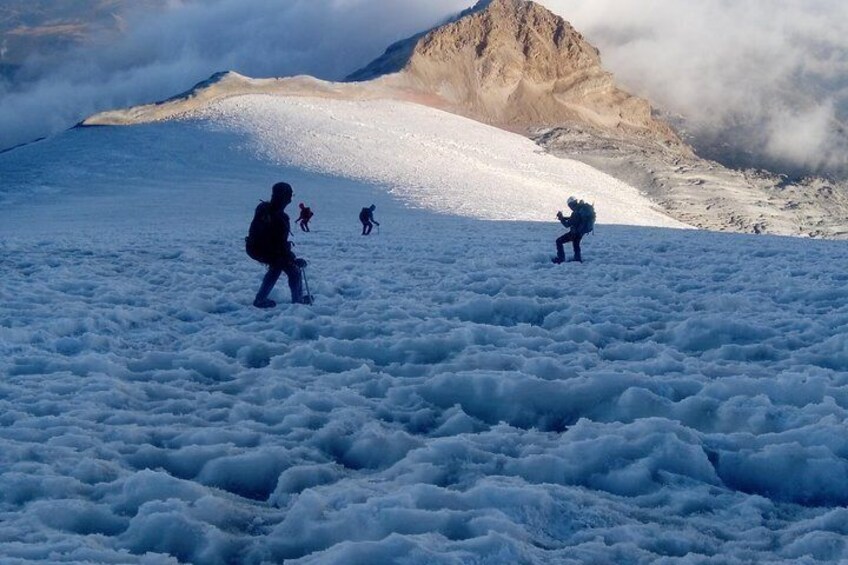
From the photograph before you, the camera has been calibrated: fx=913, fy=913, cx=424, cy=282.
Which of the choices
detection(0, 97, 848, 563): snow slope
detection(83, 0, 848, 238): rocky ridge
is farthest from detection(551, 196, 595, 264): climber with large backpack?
detection(83, 0, 848, 238): rocky ridge

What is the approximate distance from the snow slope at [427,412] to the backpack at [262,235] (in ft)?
2.93

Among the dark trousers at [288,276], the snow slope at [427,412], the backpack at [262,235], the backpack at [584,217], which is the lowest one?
the snow slope at [427,412]

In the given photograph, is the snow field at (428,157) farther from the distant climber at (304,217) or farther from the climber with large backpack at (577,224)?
the climber with large backpack at (577,224)

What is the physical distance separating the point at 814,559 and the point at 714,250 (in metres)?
17.3

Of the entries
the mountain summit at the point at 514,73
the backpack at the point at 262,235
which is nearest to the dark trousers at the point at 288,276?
the backpack at the point at 262,235

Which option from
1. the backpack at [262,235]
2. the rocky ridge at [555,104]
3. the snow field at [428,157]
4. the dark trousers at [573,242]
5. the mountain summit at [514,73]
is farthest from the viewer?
the mountain summit at [514,73]

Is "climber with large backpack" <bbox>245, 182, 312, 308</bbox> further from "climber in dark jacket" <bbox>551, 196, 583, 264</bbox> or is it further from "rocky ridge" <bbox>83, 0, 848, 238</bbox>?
"rocky ridge" <bbox>83, 0, 848, 238</bbox>

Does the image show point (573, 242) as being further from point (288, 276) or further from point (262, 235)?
point (262, 235)

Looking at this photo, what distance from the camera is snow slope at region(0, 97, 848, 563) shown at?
5.53 m

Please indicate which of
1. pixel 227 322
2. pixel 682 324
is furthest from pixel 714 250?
pixel 227 322

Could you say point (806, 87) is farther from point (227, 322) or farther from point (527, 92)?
point (227, 322)

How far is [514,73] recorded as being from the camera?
125750mm

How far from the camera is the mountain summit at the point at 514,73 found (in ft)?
376

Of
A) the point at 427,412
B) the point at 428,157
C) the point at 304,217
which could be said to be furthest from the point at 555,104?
the point at 427,412
